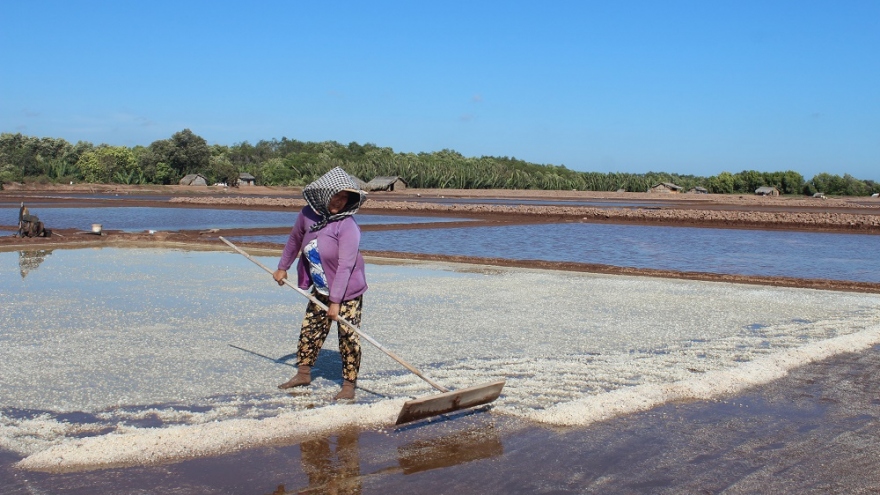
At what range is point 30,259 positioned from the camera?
1470 cm

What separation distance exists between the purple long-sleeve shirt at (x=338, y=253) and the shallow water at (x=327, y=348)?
30.0 inches

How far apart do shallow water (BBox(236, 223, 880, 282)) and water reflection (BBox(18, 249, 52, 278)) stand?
646cm

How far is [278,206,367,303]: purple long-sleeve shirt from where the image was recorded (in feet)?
17.4

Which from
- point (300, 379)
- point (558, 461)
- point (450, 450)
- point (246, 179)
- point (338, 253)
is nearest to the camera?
point (558, 461)

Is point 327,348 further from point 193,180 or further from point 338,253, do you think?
point 193,180

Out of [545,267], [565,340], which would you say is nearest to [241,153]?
[545,267]

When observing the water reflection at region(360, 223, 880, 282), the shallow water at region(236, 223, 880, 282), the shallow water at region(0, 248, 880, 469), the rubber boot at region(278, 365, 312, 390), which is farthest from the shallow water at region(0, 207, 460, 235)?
the rubber boot at region(278, 365, 312, 390)

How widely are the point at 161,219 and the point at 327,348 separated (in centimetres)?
2574

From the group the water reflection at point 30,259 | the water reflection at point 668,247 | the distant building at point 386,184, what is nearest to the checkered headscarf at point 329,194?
the water reflection at point 30,259

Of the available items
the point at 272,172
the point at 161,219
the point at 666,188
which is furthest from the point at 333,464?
the point at 666,188

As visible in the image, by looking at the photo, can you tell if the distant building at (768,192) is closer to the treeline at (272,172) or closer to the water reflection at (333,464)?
the treeline at (272,172)

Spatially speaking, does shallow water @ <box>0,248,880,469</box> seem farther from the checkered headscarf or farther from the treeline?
the treeline

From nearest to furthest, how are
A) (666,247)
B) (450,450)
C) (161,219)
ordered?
(450,450) → (666,247) → (161,219)

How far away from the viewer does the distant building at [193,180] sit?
259 ft
